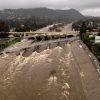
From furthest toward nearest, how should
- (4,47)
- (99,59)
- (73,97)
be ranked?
(4,47)
(99,59)
(73,97)

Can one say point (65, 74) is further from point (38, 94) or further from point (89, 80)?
point (38, 94)

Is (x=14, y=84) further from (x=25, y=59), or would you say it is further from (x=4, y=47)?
(x=4, y=47)

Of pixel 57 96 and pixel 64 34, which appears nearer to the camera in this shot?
pixel 57 96

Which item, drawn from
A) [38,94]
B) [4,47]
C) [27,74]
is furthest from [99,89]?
[4,47]

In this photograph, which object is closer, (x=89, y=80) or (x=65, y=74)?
(x=89, y=80)

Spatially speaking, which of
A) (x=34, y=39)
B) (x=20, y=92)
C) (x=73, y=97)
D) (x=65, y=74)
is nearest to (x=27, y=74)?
(x=65, y=74)

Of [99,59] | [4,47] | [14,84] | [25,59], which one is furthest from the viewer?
[4,47]

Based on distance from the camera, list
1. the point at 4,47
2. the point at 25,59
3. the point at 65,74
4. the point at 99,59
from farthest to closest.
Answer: the point at 4,47 < the point at 25,59 < the point at 99,59 < the point at 65,74
